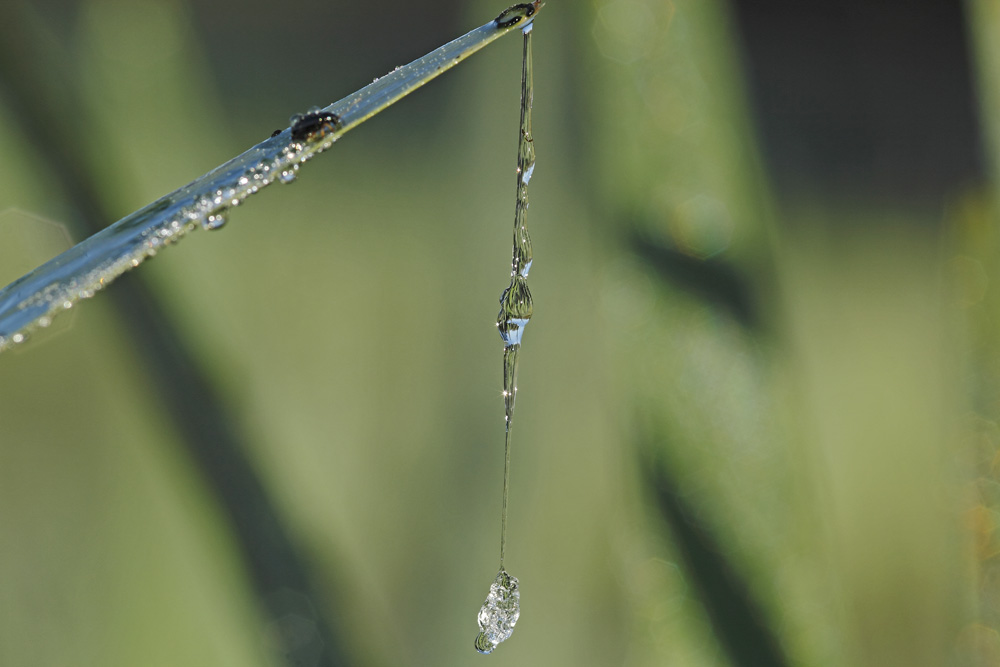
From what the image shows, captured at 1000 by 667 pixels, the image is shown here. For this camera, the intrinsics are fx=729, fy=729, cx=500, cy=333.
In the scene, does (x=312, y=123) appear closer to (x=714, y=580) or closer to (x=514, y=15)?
(x=514, y=15)

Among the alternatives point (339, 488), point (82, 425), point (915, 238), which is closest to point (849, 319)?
point (915, 238)

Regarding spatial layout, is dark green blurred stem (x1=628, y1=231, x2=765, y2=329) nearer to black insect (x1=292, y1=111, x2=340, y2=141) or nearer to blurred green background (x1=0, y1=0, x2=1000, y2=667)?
blurred green background (x1=0, y1=0, x2=1000, y2=667)

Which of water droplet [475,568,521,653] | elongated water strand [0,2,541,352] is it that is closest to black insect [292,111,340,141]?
Result: elongated water strand [0,2,541,352]

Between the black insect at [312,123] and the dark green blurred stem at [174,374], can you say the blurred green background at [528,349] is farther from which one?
the black insect at [312,123]

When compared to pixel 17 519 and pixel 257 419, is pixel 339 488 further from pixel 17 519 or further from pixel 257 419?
pixel 17 519

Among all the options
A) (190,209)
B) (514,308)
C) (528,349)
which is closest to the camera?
(190,209)

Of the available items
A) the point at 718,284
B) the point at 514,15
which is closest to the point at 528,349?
the point at 718,284
